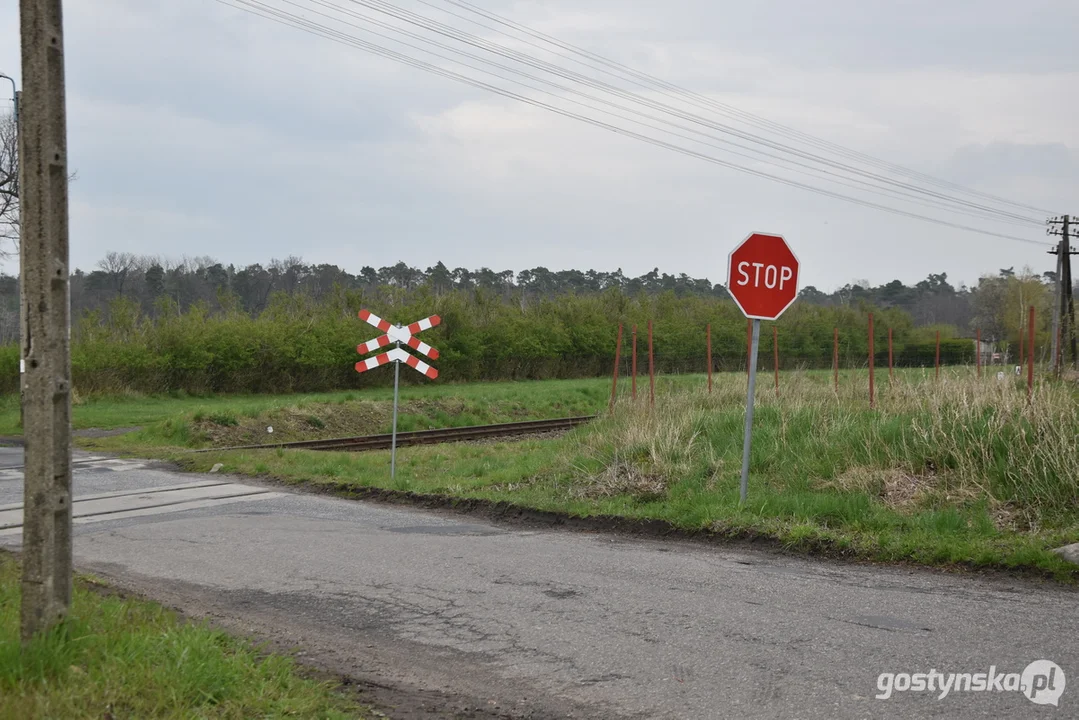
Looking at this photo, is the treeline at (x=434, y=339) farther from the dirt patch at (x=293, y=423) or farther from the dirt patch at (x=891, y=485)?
the dirt patch at (x=891, y=485)

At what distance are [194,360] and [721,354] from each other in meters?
29.5

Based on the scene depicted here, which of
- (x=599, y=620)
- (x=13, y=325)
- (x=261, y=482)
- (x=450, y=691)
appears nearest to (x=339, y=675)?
(x=450, y=691)

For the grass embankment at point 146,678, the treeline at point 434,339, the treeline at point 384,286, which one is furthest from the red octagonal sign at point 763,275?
the treeline at point 384,286

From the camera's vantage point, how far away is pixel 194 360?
36812 millimetres

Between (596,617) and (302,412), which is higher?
(596,617)

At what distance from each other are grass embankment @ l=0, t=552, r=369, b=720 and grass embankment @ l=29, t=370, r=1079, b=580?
5.28 m

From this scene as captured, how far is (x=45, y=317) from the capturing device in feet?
15.5

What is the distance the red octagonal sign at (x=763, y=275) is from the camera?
10.2m

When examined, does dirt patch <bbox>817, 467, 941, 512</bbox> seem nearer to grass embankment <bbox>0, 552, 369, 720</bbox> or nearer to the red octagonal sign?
the red octagonal sign

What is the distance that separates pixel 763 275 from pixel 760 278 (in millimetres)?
51

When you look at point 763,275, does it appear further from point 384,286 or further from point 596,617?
point 384,286

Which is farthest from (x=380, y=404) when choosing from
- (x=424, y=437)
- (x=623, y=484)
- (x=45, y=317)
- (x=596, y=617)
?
(x=45, y=317)

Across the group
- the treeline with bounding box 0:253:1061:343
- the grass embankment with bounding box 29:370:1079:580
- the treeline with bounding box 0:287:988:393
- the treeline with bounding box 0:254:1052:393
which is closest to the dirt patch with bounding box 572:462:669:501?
the grass embankment with bounding box 29:370:1079:580

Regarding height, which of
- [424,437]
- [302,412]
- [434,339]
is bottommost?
[424,437]
